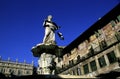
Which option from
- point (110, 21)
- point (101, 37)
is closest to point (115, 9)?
point (110, 21)

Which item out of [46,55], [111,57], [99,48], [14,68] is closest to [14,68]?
[14,68]

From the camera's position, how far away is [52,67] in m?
13.2

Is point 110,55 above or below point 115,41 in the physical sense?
below

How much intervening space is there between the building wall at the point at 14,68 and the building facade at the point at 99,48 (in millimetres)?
38028

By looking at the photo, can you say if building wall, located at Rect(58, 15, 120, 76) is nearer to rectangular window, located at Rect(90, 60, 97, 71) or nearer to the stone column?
rectangular window, located at Rect(90, 60, 97, 71)

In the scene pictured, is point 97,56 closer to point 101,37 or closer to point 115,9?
point 101,37

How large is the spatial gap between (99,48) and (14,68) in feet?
158

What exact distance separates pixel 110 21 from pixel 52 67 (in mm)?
14385

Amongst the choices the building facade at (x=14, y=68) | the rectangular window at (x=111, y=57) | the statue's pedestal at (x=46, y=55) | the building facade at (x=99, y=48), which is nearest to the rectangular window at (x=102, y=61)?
the building facade at (x=99, y=48)

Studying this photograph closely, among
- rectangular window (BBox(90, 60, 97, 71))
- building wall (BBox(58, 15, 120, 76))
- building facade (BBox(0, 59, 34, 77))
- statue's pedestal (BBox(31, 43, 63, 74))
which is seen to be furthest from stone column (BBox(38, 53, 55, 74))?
building facade (BBox(0, 59, 34, 77))

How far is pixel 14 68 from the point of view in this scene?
65062 millimetres

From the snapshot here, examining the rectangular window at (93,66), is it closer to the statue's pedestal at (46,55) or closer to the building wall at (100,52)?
the building wall at (100,52)

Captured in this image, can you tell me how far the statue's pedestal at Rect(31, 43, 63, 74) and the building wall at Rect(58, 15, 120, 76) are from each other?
9.25m

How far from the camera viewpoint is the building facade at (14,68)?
62737 mm
